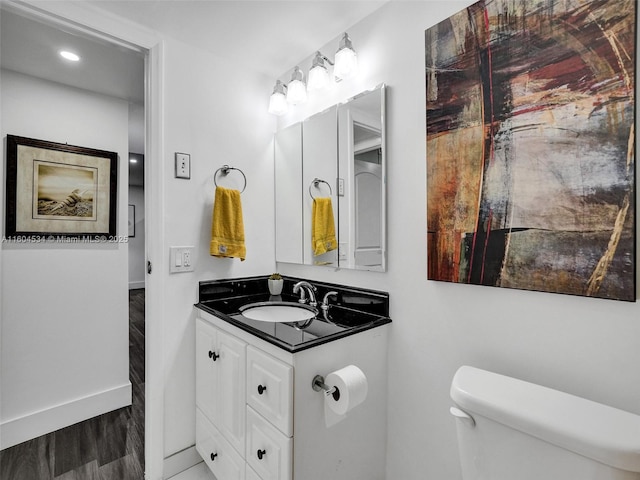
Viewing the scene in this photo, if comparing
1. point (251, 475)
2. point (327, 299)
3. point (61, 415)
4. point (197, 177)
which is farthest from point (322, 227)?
point (61, 415)

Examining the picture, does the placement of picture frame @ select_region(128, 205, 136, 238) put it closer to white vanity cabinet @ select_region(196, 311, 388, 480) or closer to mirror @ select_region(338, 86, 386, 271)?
white vanity cabinet @ select_region(196, 311, 388, 480)

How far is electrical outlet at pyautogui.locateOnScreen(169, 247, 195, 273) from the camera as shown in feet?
5.53

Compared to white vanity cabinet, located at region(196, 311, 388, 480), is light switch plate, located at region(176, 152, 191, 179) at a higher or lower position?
higher

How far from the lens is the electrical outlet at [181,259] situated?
1687 millimetres

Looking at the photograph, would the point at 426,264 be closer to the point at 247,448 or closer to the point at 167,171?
the point at 247,448

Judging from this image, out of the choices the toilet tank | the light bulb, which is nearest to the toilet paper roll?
the toilet tank

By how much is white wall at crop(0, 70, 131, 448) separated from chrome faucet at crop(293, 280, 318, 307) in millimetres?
1321

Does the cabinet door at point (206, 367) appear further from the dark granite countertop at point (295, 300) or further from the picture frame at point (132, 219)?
the picture frame at point (132, 219)

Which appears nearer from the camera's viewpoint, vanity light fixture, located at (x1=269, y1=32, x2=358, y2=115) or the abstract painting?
the abstract painting

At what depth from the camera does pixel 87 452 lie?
1823 millimetres

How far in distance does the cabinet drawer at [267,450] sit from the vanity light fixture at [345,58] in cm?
155

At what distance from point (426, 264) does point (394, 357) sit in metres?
0.45

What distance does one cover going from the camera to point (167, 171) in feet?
5.49

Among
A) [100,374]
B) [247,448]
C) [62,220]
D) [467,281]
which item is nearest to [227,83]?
[62,220]
